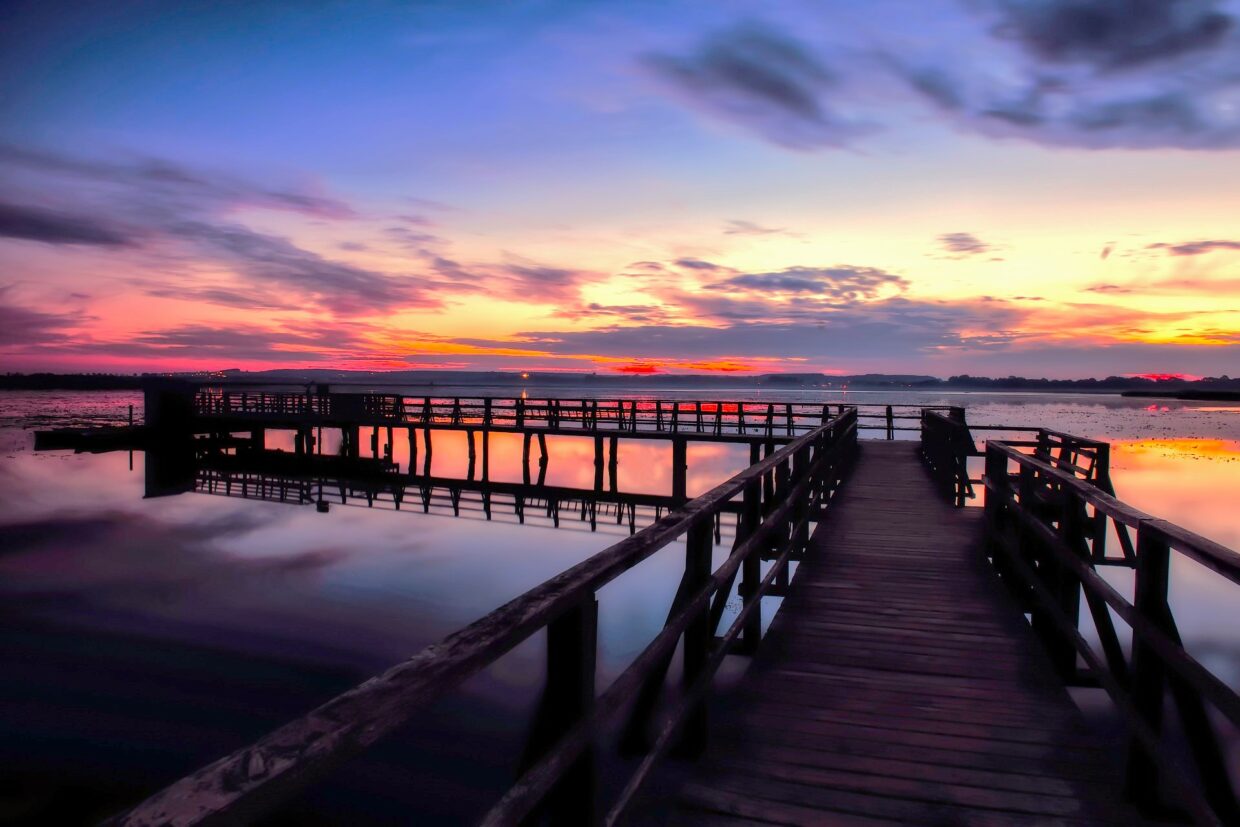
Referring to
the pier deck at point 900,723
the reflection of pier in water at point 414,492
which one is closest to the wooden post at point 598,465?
the reflection of pier in water at point 414,492

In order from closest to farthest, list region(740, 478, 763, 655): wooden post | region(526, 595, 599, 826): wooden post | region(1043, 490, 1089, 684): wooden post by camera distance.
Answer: region(526, 595, 599, 826): wooden post < region(1043, 490, 1089, 684): wooden post < region(740, 478, 763, 655): wooden post

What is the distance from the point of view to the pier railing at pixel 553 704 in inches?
36.3

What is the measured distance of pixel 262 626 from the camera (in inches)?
421

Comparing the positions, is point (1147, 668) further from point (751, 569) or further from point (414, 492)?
point (414, 492)

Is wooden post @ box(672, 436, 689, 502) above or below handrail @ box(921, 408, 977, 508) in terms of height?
below

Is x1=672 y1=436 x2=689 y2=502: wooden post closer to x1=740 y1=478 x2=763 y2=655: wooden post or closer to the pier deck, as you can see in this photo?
the pier deck

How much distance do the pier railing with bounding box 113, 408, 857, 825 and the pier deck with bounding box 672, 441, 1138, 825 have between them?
1.27ft

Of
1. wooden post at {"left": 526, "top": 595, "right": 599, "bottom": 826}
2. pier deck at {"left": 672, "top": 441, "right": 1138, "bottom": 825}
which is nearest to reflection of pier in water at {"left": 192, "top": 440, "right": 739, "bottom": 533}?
pier deck at {"left": 672, "top": 441, "right": 1138, "bottom": 825}

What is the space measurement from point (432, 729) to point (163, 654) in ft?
14.7

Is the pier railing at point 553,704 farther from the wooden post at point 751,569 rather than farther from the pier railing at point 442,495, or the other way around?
the pier railing at point 442,495

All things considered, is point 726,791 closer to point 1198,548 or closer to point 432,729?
point 1198,548

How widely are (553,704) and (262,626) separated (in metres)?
10.5

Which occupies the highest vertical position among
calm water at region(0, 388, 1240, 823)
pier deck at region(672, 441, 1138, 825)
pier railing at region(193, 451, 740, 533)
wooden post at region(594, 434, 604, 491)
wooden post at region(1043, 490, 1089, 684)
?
wooden post at region(1043, 490, 1089, 684)

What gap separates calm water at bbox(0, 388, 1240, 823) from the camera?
6.73 meters
